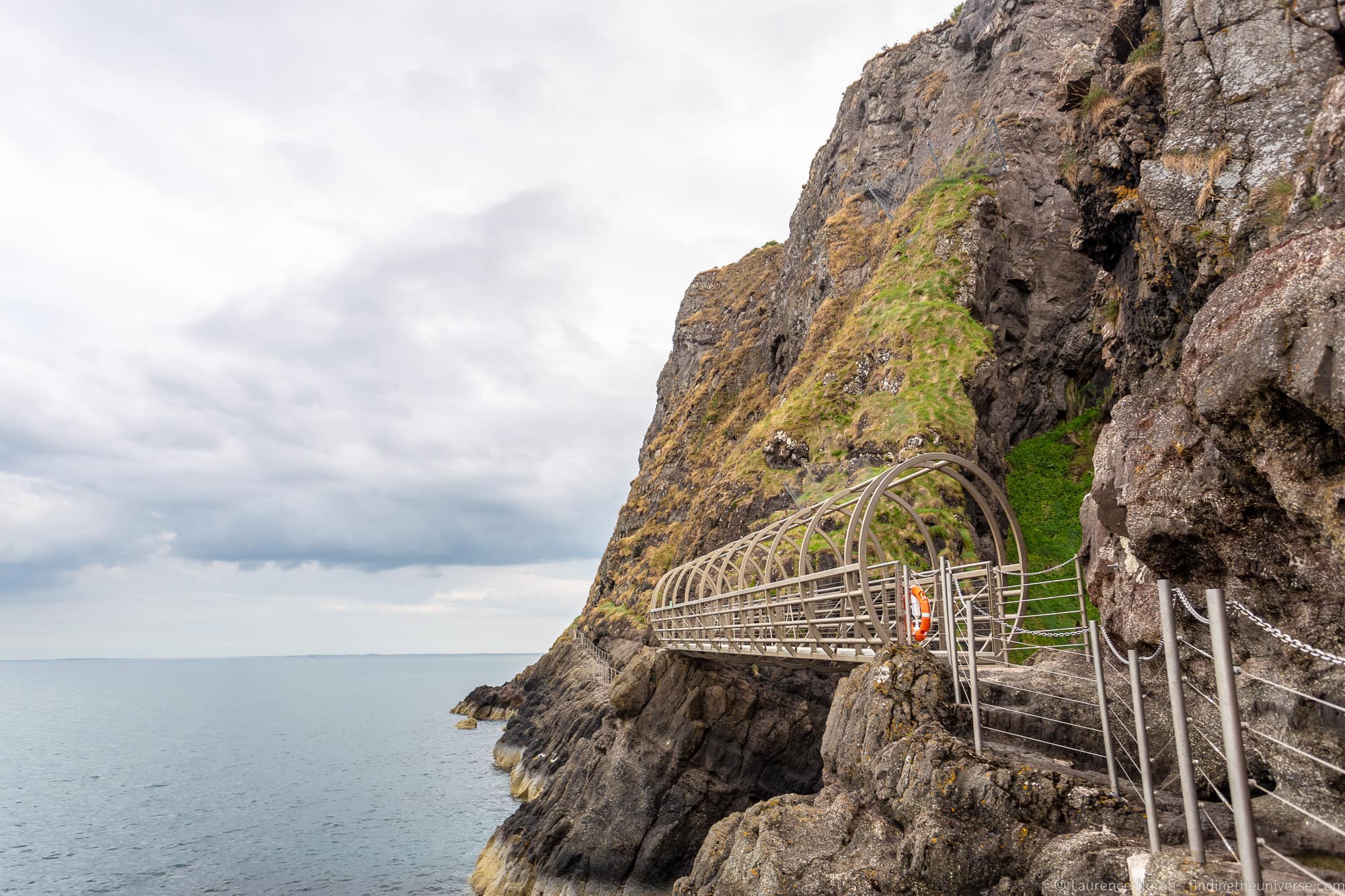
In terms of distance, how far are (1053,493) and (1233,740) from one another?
86.1 ft

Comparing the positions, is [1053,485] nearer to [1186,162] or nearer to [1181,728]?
[1186,162]

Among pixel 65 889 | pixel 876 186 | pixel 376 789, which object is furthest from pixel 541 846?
pixel 876 186

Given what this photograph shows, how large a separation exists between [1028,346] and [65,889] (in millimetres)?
46507

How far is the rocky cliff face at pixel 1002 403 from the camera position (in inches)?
271

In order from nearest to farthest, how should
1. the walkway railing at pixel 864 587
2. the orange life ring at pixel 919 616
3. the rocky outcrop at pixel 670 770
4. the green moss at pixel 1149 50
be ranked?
the orange life ring at pixel 919 616 → the walkway railing at pixel 864 587 → the green moss at pixel 1149 50 → the rocky outcrop at pixel 670 770

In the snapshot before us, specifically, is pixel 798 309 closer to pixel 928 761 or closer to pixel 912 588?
pixel 912 588

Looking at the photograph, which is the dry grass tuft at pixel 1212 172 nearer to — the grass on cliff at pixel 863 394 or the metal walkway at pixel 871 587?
the metal walkway at pixel 871 587

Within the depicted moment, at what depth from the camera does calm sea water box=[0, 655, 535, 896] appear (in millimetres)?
32438

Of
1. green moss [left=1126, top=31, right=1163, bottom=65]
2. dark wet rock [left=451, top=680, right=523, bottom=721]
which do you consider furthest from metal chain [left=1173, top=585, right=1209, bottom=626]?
dark wet rock [left=451, top=680, right=523, bottom=721]

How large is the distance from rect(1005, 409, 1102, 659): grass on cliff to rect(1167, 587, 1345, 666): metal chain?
16663 mm

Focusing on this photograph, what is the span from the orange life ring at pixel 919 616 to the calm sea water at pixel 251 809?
2354 cm

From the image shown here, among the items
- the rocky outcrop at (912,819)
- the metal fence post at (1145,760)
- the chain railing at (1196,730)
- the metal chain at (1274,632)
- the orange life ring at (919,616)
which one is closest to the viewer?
the chain railing at (1196,730)

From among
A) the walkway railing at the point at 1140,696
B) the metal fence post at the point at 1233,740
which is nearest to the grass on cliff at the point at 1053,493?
the walkway railing at the point at 1140,696

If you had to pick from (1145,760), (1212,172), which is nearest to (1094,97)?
(1212,172)
